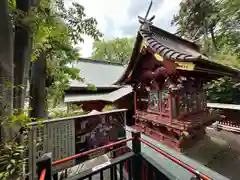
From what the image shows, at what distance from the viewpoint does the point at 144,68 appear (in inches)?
175

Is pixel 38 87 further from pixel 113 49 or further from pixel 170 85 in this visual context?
pixel 113 49

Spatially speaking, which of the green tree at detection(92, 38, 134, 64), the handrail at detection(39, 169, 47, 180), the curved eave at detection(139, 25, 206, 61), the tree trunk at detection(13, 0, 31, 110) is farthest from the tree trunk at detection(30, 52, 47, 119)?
the green tree at detection(92, 38, 134, 64)

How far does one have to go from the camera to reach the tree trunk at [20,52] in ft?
5.12

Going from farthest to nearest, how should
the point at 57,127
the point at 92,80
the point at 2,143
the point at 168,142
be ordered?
the point at 92,80, the point at 168,142, the point at 57,127, the point at 2,143

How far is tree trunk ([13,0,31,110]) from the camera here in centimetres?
156

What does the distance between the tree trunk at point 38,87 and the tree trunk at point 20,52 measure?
159cm

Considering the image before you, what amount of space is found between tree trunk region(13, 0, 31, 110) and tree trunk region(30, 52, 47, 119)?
159 cm

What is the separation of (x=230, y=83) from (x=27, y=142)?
10.8 metres

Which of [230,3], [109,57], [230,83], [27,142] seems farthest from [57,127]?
[109,57]

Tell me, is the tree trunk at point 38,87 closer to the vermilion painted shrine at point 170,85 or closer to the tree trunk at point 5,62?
the tree trunk at point 5,62

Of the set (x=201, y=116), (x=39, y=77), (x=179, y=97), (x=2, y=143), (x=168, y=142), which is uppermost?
(x=39, y=77)

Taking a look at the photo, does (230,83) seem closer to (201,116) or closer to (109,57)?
(201,116)

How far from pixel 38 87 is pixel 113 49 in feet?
62.5

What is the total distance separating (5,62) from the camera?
1345mm
